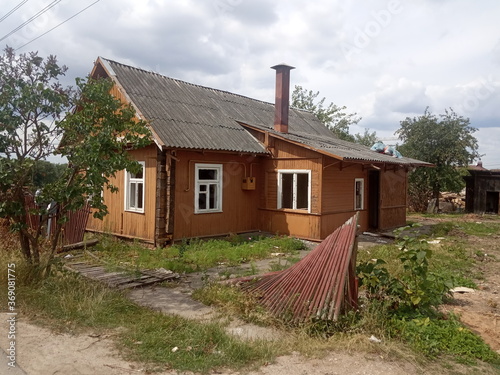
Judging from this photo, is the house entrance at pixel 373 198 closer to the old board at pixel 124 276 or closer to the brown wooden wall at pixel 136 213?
the brown wooden wall at pixel 136 213

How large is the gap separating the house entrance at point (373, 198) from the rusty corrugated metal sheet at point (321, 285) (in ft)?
32.2

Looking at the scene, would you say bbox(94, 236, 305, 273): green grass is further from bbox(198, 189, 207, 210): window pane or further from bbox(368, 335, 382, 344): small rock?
bbox(368, 335, 382, 344): small rock

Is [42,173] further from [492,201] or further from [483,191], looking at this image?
[492,201]

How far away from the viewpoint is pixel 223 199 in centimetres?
1153

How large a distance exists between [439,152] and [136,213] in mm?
19227

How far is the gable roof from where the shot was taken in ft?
35.1

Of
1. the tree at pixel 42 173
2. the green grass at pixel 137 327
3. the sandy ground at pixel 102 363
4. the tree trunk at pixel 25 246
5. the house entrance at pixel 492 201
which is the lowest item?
the sandy ground at pixel 102 363

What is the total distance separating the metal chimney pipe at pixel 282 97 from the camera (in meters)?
14.1

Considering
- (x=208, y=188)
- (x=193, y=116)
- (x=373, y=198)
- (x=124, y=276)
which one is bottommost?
(x=124, y=276)

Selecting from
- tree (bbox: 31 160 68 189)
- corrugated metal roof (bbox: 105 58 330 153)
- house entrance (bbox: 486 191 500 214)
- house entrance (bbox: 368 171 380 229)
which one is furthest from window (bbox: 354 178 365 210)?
house entrance (bbox: 486 191 500 214)

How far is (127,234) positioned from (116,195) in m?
1.29

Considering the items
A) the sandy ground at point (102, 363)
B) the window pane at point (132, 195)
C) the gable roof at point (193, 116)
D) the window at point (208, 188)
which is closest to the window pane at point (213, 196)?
the window at point (208, 188)

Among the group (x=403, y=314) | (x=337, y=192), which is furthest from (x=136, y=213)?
(x=403, y=314)

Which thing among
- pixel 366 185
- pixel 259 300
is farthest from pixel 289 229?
pixel 259 300
